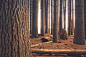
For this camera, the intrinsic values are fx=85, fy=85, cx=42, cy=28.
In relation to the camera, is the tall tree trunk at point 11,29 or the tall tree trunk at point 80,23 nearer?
the tall tree trunk at point 11,29

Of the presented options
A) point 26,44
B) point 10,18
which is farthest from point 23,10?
point 26,44

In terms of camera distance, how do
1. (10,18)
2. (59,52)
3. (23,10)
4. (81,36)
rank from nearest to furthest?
(10,18)
(23,10)
(59,52)
(81,36)

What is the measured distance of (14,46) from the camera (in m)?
1.68

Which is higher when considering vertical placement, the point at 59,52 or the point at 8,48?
the point at 8,48

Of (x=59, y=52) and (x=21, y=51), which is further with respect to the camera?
(x=59, y=52)

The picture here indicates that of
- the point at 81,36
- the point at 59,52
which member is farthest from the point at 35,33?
the point at 59,52

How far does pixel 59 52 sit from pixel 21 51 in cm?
153

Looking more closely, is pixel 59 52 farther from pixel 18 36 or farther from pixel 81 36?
pixel 81 36

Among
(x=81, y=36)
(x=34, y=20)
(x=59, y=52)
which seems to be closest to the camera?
(x=59, y=52)

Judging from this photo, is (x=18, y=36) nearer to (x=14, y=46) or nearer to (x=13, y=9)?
(x=14, y=46)

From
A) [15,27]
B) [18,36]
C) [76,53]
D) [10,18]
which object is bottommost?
[76,53]

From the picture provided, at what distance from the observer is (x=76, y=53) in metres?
2.87

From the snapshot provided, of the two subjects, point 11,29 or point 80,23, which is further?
point 80,23

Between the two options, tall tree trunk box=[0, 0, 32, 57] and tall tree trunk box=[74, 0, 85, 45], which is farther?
tall tree trunk box=[74, 0, 85, 45]
